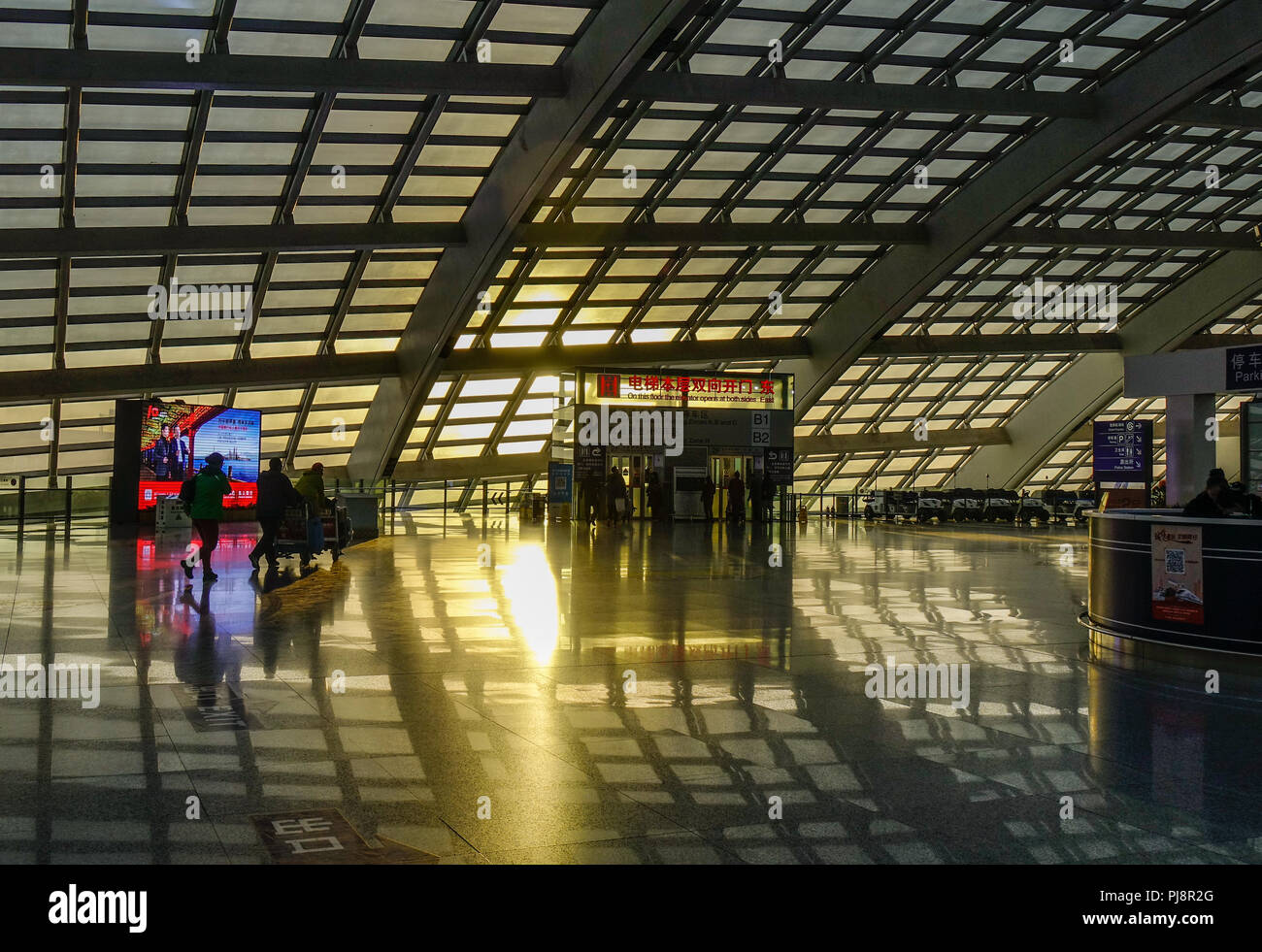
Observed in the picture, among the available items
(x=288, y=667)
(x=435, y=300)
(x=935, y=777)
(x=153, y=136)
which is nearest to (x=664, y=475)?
(x=435, y=300)

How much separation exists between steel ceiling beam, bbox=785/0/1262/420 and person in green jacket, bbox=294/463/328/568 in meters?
20.5

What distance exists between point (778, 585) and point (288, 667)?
767cm

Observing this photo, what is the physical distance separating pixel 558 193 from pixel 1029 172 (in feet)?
40.3

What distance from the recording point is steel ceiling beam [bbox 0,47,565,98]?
1866cm

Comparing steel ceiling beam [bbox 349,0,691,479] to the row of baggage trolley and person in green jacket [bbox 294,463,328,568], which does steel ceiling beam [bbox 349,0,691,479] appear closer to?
person in green jacket [bbox 294,463,328,568]

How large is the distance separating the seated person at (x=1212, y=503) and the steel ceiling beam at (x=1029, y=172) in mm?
18107

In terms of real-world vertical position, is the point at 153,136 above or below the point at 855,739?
above

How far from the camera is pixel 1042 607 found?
38.7 ft

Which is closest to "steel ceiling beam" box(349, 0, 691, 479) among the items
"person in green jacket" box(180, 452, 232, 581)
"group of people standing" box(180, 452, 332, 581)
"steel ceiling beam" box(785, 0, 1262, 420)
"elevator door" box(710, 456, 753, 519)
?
"elevator door" box(710, 456, 753, 519)

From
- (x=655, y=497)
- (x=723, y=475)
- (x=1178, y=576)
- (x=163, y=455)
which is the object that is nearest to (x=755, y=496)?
(x=723, y=475)

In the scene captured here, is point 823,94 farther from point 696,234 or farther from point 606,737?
point 606,737

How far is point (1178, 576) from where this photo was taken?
8.67 m

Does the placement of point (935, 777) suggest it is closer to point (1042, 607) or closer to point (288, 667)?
point (288, 667)

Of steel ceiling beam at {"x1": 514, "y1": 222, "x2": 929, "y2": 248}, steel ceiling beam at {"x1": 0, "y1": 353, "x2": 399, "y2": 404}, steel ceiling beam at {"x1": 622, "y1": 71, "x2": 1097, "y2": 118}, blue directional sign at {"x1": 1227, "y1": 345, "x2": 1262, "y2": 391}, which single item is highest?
steel ceiling beam at {"x1": 622, "y1": 71, "x2": 1097, "y2": 118}
